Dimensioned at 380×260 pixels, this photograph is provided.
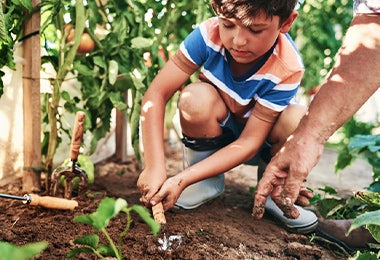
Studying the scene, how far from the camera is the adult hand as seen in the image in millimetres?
1470

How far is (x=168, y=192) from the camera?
1.57 metres

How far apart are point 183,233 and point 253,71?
25.2 inches

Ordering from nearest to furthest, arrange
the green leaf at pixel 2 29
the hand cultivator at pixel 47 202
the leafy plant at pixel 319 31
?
1. the green leaf at pixel 2 29
2. the hand cultivator at pixel 47 202
3. the leafy plant at pixel 319 31

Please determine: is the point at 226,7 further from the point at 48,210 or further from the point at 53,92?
the point at 48,210

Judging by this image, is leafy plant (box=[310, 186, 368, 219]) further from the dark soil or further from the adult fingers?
the adult fingers

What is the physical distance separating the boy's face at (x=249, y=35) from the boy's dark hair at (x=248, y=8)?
0.01 m

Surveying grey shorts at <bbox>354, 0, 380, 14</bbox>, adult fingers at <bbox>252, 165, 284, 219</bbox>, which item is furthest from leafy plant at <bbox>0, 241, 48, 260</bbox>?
grey shorts at <bbox>354, 0, 380, 14</bbox>

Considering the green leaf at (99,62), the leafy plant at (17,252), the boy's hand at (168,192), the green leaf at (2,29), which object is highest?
the green leaf at (2,29)

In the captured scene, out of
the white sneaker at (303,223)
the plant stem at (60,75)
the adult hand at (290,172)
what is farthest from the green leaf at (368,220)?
the plant stem at (60,75)

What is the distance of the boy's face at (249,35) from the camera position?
1536mm

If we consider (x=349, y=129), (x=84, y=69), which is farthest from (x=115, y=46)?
(x=349, y=129)

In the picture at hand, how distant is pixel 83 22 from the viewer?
5.92 feet

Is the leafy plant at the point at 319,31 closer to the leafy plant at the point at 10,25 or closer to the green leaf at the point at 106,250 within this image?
the leafy plant at the point at 10,25

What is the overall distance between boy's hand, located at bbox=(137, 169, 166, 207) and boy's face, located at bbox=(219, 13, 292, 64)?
477mm
